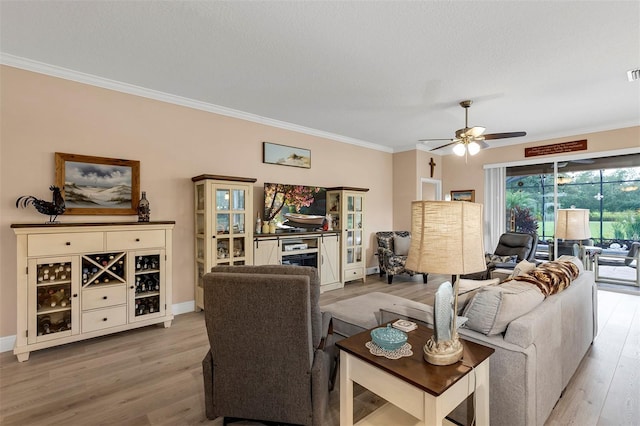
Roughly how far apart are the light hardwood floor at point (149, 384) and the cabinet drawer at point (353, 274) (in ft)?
8.91

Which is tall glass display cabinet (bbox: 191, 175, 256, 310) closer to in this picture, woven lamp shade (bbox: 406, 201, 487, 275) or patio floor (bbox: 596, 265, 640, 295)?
woven lamp shade (bbox: 406, 201, 487, 275)

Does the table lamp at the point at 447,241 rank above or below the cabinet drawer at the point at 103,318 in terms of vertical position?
above

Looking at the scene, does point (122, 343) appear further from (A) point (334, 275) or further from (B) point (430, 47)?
(B) point (430, 47)

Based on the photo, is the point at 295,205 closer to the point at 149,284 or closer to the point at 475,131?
the point at 149,284

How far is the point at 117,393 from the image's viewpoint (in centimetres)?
222

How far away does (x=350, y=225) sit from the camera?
5484 millimetres

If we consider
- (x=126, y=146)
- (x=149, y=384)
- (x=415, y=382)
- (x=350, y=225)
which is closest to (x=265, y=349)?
(x=415, y=382)

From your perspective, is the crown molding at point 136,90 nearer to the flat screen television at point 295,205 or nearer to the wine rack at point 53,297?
the flat screen television at point 295,205

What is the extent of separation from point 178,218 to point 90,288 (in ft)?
3.96

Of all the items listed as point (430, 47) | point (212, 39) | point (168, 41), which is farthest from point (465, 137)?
point (168, 41)

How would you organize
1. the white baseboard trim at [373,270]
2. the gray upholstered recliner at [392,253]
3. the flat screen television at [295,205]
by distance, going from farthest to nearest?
the white baseboard trim at [373,270] → the gray upholstered recliner at [392,253] → the flat screen television at [295,205]

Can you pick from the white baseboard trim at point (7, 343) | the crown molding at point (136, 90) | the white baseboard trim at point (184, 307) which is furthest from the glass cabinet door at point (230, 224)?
the white baseboard trim at point (7, 343)

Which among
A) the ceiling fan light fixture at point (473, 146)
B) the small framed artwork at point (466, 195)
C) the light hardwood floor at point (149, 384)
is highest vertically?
the ceiling fan light fixture at point (473, 146)

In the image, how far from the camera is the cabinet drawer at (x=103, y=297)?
295 centimetres
